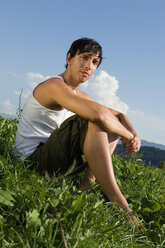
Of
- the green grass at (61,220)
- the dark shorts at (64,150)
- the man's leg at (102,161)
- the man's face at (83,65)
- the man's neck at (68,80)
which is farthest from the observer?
the man's neck at (68,80)

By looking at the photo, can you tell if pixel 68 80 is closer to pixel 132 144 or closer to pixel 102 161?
pixel 132 144

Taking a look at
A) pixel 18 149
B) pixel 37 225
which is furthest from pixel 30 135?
pixel 37 225

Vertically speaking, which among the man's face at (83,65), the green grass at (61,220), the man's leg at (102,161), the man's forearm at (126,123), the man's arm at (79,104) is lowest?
the green grass at (61,220)

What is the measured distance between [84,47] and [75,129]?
1.33 m

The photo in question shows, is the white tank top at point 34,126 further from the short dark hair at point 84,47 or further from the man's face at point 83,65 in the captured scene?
the short dark hair at point 84,47

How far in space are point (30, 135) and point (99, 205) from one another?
4.67 feet

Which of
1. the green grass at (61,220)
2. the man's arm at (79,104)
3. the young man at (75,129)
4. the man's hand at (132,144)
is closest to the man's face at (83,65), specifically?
the young man at (75,129)

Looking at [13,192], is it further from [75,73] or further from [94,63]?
[94,63]

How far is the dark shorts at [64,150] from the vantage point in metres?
2.97

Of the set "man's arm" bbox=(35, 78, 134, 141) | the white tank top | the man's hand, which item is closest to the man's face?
the white tank top

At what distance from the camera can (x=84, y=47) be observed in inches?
147

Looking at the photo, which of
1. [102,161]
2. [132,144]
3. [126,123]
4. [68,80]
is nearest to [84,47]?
[68,80]

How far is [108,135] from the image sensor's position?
10.1 ft

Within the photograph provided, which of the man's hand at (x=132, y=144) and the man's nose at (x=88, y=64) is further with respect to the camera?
the man's nose at (x=88, y=64)
